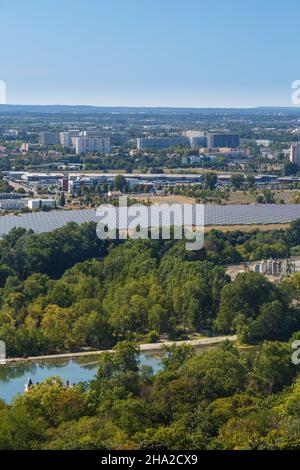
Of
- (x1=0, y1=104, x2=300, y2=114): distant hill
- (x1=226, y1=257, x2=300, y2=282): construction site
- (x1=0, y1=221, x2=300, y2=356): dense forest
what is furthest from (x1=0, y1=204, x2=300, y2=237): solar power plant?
(x1=0, y1=104, x2=300, y2=114): distant hill

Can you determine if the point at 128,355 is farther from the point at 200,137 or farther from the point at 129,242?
the point at 200,137

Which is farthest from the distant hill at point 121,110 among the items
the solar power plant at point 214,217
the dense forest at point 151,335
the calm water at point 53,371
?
the calm water at point 53,371

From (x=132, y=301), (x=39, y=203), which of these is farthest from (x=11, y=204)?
(x=132, y=301)

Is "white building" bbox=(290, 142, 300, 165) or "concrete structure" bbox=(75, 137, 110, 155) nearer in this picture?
"white building" bbox=(290, 142, 300, 165)

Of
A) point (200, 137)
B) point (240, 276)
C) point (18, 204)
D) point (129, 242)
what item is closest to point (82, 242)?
point (129, 242)

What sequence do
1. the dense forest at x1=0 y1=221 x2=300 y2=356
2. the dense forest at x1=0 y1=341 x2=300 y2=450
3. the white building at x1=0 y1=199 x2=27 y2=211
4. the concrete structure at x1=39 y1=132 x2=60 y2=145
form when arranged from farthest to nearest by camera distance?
the concrete structure at x1=39 y1=132 x2=60 y2=145, the white building at x1=0 y1=199 x2=27 y2=211, the dense forest at x1=0 y1=221 x2=300 y2=356, the dense forest at x1=0 y1=341 x2=300 y2=450

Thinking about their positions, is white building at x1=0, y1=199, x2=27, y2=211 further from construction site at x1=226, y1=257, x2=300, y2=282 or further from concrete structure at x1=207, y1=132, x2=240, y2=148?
concrete structure at x1=207, y1=132, x2=240, y2=148

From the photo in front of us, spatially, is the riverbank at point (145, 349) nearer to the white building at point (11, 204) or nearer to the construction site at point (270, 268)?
the construction site at point (270, 268)
